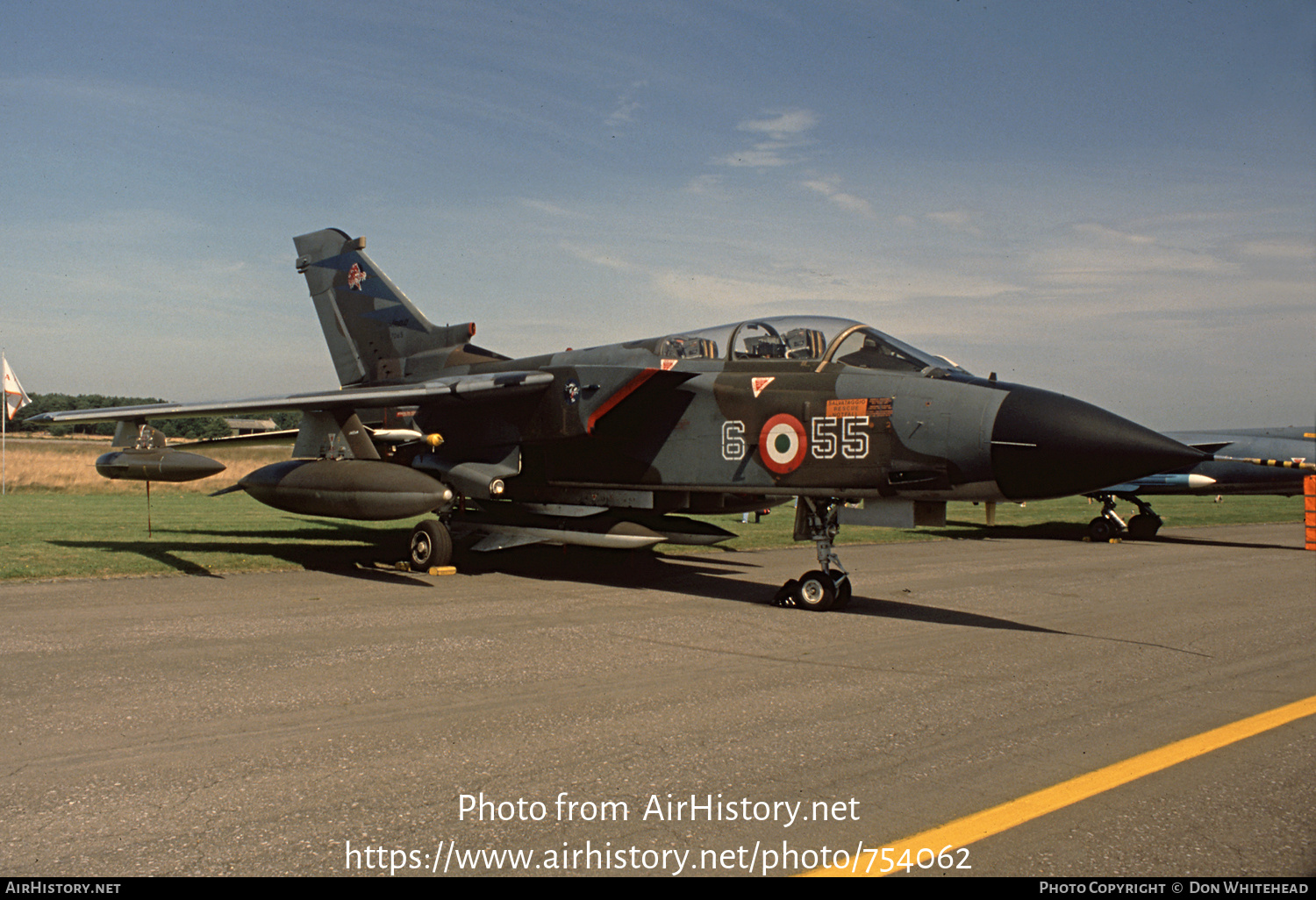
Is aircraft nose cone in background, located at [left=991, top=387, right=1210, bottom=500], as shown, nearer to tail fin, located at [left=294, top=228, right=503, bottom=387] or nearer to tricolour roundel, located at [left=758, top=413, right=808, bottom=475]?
tricolour roundel, located at [left=758, top=413, right=808, bottom=475]

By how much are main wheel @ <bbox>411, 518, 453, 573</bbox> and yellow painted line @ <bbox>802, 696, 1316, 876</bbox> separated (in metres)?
9.46

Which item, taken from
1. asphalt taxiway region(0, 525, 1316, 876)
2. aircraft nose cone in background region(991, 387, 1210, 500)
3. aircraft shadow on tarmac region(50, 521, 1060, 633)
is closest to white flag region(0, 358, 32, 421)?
aircraft shadow on tarmac region(50, 521, 1060, 633)

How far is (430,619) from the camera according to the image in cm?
857

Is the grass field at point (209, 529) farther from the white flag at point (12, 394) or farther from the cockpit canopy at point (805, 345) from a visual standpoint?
the cockpit canopy at point (805, 345)

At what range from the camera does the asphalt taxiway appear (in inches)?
135

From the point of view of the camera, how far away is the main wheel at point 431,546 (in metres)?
12.4

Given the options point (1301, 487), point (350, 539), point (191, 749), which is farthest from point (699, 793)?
point (1301, 487)

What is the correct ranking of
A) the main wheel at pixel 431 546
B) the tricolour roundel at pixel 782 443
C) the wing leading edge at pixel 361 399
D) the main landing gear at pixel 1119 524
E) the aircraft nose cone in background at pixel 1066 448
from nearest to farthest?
the aircraft nose cone in background at pixel 1066 448
the tricolour roundel at pixel 782 443
the wing leading edge at pixel 361 399
the main wheel at pixel 431 546
the main landing gear at pixel 1119 524

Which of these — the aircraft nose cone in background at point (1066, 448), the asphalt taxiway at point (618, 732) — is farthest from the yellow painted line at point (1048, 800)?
the aircraft nose cone in background at point (1066, 448)

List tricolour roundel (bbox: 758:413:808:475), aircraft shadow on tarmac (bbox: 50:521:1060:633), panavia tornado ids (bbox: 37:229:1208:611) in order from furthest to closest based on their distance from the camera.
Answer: aircraft shadow on tarmac (bbox: 50:521:1060:633)
tricolour roundel (bbox: 758:413:808:475)
panavia tornado ids (bbox: 37:229:1208:611)

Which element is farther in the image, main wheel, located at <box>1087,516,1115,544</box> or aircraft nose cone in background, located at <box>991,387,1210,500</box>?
main wheel, located at <box>1087,516,1115,544</box>

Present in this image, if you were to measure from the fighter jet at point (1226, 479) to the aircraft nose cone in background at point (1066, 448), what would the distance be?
46.9ft

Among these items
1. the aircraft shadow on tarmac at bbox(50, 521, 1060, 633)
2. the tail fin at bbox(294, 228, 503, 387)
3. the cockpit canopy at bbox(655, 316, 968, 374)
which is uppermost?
the tail fin at bbox(294, 228, 503, 387)

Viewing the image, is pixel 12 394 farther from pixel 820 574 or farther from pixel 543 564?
pixel 820 574
